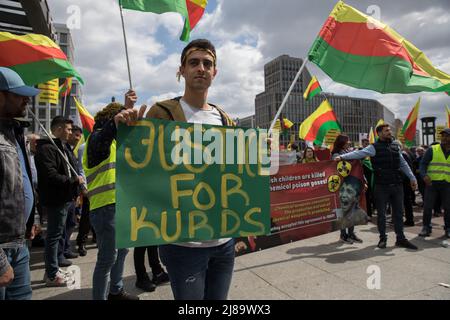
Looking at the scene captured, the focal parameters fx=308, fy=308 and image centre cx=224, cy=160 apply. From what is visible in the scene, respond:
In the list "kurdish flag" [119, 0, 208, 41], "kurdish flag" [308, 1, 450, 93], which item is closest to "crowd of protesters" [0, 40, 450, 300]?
"kurdish flag" [119, 0, 208, 41]

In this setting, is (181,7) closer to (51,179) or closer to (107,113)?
(107,113)

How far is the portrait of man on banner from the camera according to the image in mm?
5461

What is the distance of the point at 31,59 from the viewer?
4215 millimetres

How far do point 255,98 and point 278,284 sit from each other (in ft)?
346

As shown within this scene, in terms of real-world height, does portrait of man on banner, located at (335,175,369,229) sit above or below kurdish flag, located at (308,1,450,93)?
below

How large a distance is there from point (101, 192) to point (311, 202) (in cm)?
336

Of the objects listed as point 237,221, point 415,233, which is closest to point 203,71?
point 237,221

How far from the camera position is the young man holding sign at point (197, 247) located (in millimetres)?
1691

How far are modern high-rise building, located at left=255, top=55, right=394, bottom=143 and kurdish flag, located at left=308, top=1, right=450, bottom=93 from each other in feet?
293

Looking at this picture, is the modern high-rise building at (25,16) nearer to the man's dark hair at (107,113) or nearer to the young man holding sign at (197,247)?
the man's dark hair at (107,113)

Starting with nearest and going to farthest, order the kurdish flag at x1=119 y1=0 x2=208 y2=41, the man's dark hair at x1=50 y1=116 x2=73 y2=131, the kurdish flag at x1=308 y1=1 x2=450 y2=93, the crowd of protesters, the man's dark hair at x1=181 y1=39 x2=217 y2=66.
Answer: the crowd of protesters
the man's dark hair at x1=181 y1=39 x2=217 y2=66
the kurdish flag at x1=119 y1=0 x2=208 y2=41
the kurdish flag at x1=308 y1=1 x2=450 y2=93
the man's dark hair at x1=50 y1=116 x2=73 y2=131

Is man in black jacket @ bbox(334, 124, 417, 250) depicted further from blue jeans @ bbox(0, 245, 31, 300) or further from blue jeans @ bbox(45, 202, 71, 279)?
blue jeans @ bbox(0, 245, 31, 300)

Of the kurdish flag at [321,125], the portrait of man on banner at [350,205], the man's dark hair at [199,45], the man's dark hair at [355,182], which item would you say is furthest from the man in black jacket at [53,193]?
the kurdish flag at [321,125]

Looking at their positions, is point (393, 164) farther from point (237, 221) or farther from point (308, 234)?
point (237, 221)
